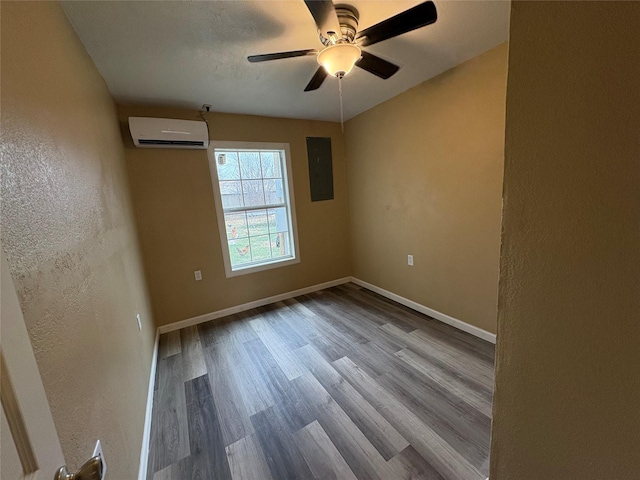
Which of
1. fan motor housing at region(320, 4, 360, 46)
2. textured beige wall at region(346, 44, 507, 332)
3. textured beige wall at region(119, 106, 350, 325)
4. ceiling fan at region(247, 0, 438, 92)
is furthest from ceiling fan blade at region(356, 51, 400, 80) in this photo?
textured beige wall at region(119, 106, 350, 325)

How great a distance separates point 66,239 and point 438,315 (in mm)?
2825

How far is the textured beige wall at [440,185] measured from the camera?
2057 millimetres

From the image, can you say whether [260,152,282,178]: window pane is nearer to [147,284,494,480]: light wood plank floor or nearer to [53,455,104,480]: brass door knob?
[147,284,494,480]: light wood plank floor

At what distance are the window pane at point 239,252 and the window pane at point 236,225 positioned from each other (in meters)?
0.07

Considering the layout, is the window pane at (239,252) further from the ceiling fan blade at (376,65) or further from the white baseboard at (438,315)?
A: the ceiling fan blade at (376,65)

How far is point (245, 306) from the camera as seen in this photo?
3236 mm

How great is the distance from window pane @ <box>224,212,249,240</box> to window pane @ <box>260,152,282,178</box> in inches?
23.1

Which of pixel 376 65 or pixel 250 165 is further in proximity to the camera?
pixel 250 165

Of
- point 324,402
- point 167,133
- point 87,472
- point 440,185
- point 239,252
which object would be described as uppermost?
point 167,133

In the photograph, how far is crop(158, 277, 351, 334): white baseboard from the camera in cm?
285

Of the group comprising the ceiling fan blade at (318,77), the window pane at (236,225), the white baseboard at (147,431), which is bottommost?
the white baseboard at (147,431)

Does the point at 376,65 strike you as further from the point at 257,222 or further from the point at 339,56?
the point at 257,222

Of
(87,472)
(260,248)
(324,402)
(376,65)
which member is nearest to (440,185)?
(376,65)

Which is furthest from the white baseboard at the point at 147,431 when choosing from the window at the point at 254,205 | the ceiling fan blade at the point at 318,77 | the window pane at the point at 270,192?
the ceiling fan blade at the point at 318,77
